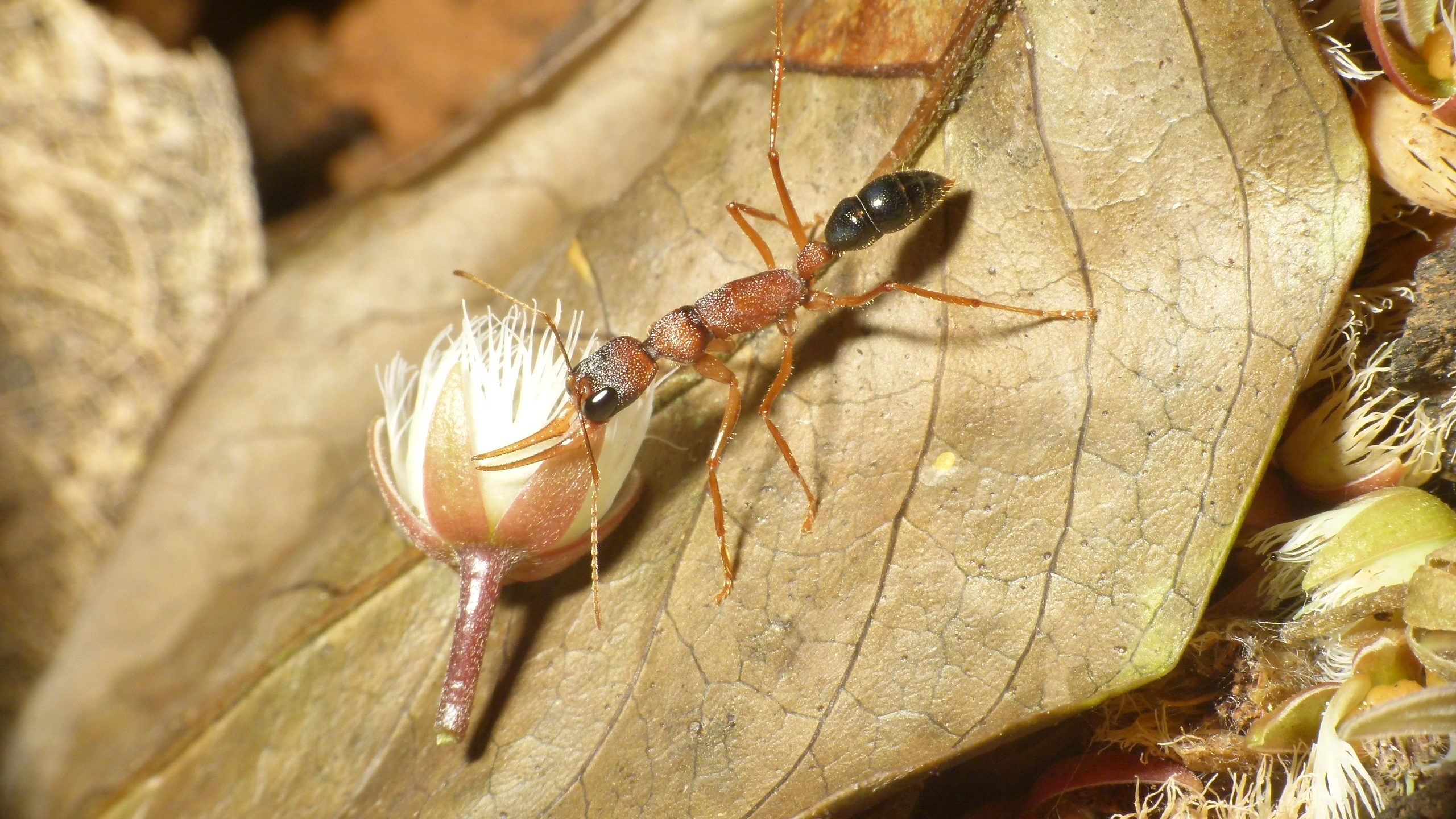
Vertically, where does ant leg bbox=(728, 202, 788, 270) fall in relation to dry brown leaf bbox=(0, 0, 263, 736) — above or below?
below

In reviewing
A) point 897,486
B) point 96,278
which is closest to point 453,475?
point 897,486

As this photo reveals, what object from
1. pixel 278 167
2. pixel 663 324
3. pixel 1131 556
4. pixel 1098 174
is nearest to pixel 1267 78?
pixel 1098 174

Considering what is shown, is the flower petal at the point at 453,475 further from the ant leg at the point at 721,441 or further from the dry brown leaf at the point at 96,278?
the dry brown leaf at the point at 96,278

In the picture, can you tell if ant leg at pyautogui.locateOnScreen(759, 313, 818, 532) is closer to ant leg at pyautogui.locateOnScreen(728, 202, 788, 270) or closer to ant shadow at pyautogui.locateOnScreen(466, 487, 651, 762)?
ant leg at pyautogui.locateOnScreen(728, 202, 788, 270)

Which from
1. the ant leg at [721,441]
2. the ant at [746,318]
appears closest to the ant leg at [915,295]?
the ant at [746,318]

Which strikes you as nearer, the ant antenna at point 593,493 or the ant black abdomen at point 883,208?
the ant black abdomen at point 883,208

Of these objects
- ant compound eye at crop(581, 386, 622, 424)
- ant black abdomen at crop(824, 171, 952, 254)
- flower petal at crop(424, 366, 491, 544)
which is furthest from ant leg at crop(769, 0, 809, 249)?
flower petal at crop(424, 366, 491, 544)

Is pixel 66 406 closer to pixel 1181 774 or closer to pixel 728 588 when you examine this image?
pixel 728 588

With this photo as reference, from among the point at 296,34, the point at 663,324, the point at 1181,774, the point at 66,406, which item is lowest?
the point at 1181,774
